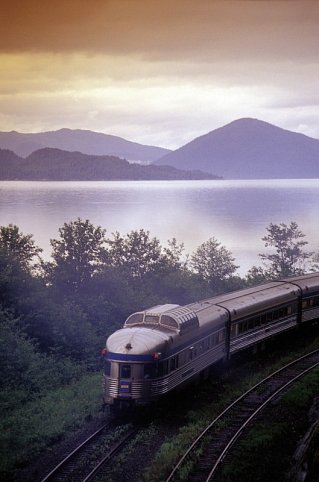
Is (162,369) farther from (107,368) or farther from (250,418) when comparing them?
(250,418)

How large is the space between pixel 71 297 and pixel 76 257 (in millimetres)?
7377

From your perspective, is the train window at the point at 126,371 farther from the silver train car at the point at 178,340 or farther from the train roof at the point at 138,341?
the train roof at the point at 138,341

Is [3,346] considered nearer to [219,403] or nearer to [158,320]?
[158,320]

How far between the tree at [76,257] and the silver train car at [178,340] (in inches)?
756

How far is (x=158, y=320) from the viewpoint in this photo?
2695 centimetres

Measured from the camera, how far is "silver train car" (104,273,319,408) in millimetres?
24109

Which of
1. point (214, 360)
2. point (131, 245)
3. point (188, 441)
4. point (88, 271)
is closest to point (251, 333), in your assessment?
point (214, 360)

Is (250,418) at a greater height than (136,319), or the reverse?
(136,319)

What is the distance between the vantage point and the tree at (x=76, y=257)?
52.5 meters

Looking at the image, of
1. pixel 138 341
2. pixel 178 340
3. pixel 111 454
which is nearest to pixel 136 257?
pixel 178 340

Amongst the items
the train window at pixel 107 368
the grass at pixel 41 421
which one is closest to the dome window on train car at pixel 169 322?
the train window at pixel 107 368

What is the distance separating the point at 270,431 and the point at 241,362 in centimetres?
1178

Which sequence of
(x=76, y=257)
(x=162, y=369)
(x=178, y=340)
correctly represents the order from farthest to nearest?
1. (x=76, y=257)
2. (x=178, y=340)
3. (x=162, y=369)

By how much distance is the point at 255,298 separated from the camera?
3647cm
